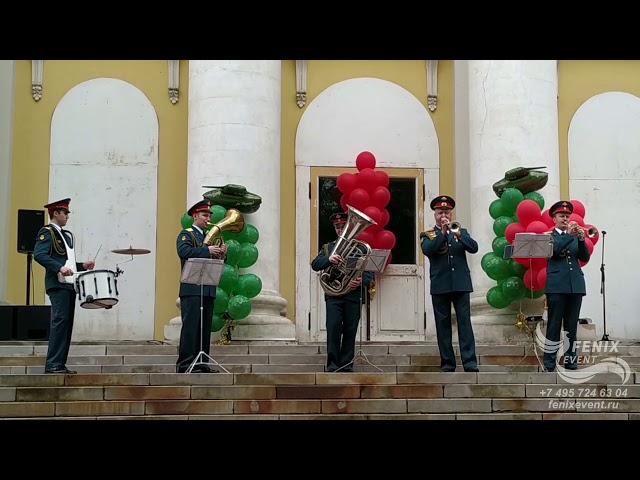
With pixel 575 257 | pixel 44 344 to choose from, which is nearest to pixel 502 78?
pixel 575 257

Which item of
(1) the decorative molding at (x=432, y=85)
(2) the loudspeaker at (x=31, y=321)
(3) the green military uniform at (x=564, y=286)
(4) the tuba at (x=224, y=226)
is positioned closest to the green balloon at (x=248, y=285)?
(4) the tuba at (x=224, y=226)

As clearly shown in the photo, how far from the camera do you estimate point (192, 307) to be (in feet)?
45.7

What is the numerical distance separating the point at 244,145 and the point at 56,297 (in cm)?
466

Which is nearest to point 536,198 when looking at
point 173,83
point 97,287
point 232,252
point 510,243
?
point 510,243

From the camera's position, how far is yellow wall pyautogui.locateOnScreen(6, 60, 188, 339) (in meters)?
19.1

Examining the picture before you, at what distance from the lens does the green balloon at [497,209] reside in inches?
658

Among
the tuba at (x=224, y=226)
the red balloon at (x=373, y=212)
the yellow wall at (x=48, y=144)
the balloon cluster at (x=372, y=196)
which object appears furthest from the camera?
the yellow wall at (x=48, y=144)

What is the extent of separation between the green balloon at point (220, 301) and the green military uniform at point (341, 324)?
2.07 meters

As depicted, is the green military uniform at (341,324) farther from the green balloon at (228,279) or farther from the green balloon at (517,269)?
the green balloon at (517,269)

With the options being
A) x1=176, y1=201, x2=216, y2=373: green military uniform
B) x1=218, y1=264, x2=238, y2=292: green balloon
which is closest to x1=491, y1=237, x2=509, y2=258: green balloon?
x1=218, y1=264, x2=238, y2=292: green balloon

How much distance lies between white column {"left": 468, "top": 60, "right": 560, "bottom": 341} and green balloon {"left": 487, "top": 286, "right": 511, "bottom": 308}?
0.63m

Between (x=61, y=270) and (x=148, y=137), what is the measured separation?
6.23 m

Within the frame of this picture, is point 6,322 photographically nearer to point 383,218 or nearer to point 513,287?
point 383,218

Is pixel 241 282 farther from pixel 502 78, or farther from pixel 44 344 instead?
pixel 502 78
